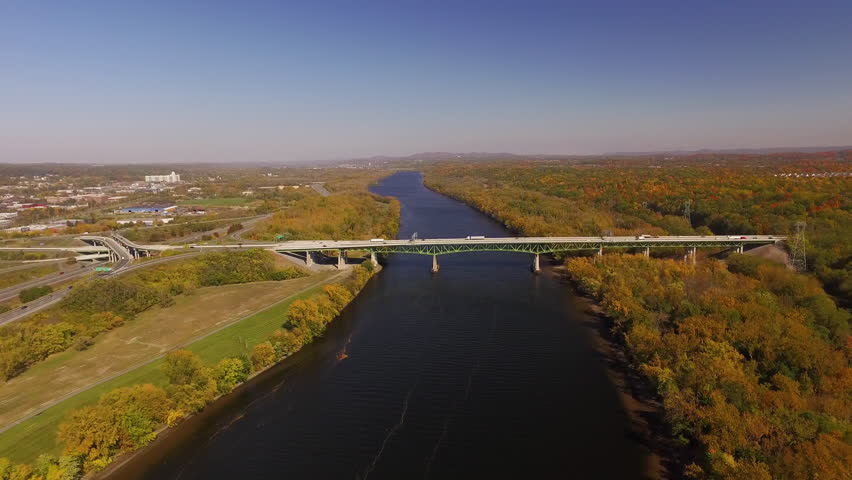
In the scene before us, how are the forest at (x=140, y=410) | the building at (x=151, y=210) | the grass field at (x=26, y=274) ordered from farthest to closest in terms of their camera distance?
the building at (x=151, y=210), the grass field at (x=26, y=274), the forest at (x=140, y=410)

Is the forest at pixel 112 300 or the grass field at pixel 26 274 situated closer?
the forest at pixel 112 300

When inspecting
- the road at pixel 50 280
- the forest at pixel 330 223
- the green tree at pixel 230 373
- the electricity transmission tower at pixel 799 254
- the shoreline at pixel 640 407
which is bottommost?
the shoreline at pixel 640 407

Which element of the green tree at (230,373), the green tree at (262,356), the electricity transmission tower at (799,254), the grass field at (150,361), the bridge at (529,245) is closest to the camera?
the grass field at (150,361)

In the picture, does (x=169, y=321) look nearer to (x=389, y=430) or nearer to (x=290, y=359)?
(x=290, y=359)

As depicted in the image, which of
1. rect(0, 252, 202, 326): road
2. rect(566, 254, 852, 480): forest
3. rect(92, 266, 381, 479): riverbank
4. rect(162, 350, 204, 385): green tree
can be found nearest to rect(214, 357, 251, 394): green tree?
rect(92, 266, 381, 479): riverbank

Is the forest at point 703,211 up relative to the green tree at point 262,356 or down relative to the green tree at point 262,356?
up

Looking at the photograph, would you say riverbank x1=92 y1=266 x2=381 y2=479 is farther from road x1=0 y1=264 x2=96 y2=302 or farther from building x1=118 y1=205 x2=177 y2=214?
building x1=118 y1=205 x2=177 y2=214

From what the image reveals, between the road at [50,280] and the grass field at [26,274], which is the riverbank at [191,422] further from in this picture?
the grass field at [26,274]

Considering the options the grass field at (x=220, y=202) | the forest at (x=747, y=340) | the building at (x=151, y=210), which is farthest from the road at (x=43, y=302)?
the grass field at (x=220, y=202)
